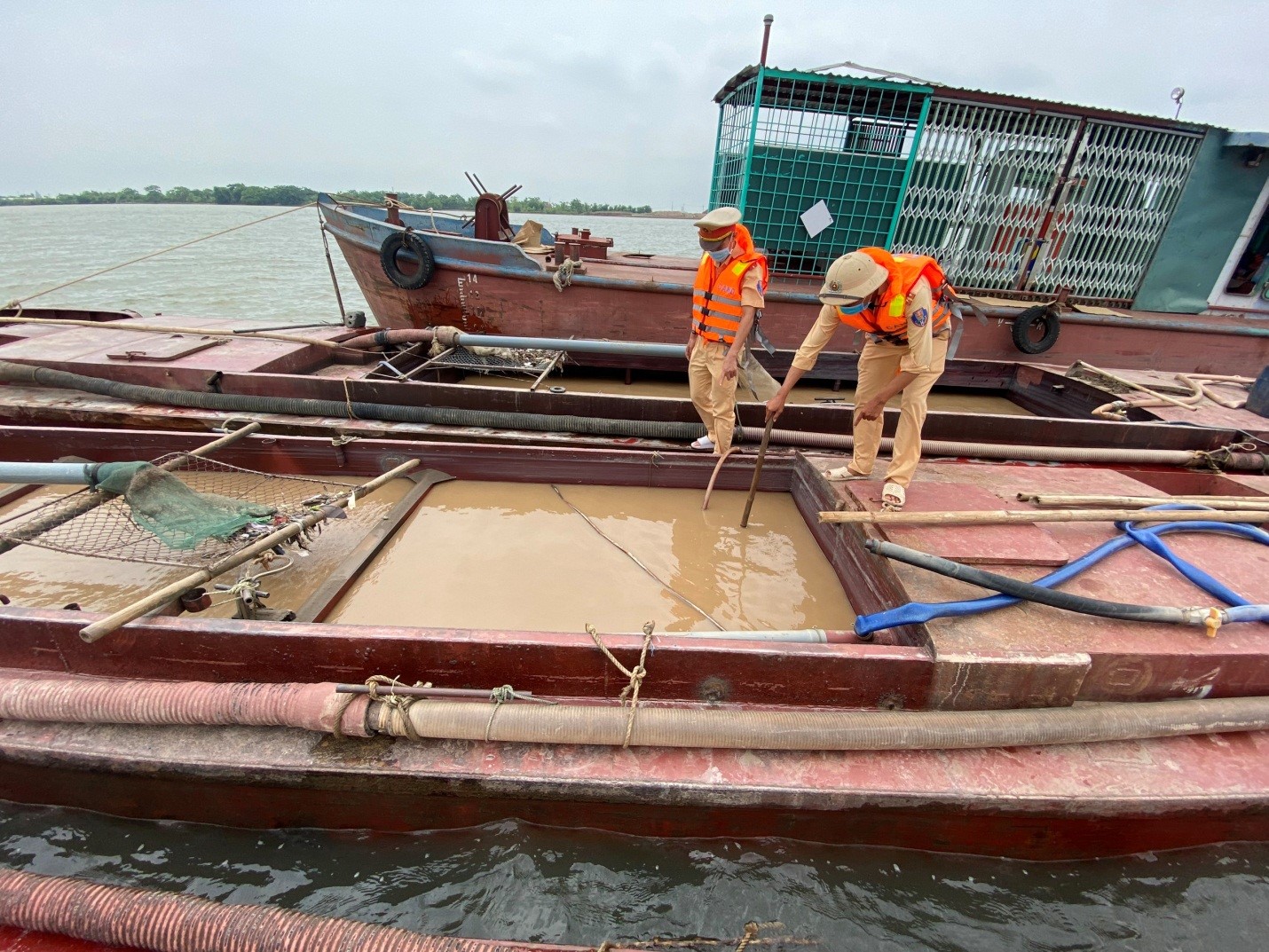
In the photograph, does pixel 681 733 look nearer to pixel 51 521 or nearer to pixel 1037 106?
pixel 51 521

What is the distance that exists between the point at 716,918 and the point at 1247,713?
2048 millimetres

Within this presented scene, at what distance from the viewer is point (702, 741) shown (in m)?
1.88

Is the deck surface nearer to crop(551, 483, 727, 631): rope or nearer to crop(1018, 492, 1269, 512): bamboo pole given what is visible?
crop(1018, 492, 1269, 512): bamboo pole

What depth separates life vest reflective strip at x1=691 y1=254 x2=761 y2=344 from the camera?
3.55 m

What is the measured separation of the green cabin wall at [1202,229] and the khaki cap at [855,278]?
808 cm

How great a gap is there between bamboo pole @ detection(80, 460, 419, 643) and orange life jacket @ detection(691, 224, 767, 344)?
7.43ft

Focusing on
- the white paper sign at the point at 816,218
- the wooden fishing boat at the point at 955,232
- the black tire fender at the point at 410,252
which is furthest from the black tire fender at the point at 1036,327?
the black tire fender at the point at 410,252

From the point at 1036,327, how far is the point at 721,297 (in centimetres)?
548

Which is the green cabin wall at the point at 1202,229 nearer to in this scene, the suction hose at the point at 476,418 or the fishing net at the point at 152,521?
the suction hose at the point at 476,418

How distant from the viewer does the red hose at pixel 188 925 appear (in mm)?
1474

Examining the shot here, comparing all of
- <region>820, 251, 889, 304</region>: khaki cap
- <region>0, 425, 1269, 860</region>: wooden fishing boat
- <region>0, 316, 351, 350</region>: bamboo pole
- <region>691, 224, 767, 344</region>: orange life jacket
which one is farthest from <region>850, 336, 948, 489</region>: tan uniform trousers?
<region>0, 316, 351, 350</region>: bamboo pole

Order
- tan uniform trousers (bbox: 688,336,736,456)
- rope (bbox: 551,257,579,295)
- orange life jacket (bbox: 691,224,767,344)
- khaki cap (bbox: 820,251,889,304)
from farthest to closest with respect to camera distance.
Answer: rope (bbox: 551,257,579,295) → tan uniform trousers (bbox: 688,336,736,456) → orange life jacket (bbox: 691,224,767,344) → khaki cap (bbox: 820,251,889,304)

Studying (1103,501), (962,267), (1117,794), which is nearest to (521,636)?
(1117,794)

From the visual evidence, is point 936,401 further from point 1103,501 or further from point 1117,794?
point 1117,794
